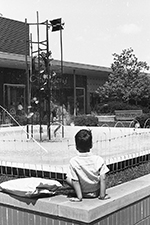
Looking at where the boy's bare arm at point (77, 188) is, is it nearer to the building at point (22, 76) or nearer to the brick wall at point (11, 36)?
the building at point (22, 76)

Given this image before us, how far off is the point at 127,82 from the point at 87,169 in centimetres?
2112

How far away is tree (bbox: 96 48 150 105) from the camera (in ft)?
77.9

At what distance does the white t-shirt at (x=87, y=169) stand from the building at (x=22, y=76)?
15.2m

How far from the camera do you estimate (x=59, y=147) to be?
7.35 m

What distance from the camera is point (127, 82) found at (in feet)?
79.0

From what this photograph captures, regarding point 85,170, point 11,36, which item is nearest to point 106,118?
point 11,36

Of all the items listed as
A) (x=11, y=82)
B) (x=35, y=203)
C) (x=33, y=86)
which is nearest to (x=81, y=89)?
(x=11, y=82)

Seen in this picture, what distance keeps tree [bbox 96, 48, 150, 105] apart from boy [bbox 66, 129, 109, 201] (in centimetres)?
2044

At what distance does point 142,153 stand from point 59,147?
2.00 meters

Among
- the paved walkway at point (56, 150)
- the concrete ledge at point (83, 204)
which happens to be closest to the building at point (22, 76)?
the paved walkway at point (56, 150)

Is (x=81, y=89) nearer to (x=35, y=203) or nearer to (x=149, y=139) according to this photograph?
(x=149, y=139)

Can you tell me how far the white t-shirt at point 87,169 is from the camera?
335cm

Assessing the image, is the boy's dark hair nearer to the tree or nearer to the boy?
the boy

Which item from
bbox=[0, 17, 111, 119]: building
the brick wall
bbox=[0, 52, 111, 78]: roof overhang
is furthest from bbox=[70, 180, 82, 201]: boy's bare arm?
the brick wall
